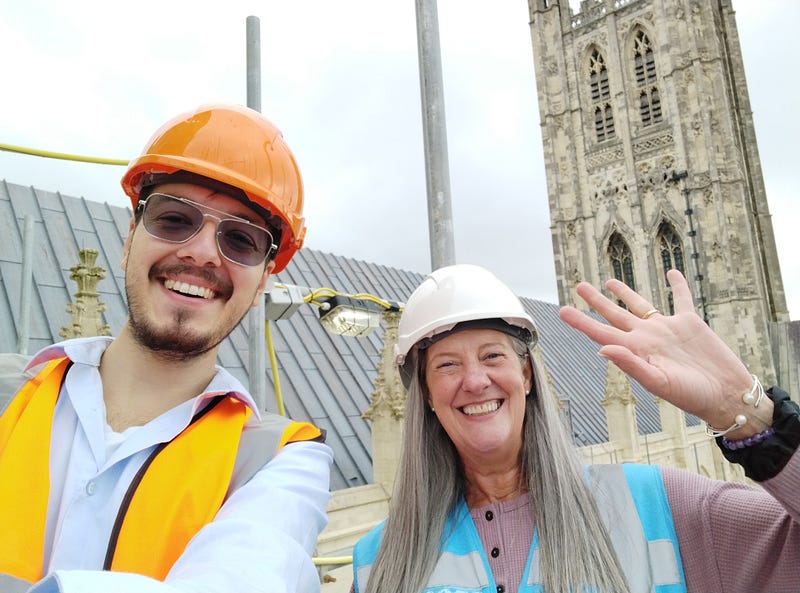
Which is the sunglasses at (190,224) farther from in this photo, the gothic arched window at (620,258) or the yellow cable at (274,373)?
the gothic arched window at (620,258)

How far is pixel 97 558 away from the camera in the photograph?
1450 mm

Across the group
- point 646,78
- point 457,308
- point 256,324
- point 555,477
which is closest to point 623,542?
point 555,477

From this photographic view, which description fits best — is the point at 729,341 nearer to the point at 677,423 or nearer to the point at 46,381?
the point at 677,423

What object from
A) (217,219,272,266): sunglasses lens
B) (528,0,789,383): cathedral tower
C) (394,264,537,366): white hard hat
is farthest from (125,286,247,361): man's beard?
(528,0,789,383): cathedral tower

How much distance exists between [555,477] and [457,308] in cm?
69

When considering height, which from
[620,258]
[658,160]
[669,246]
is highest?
[658,160]

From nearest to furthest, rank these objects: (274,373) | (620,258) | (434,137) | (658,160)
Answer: (434,137) → (274,373) → (658,160) → (620,258)

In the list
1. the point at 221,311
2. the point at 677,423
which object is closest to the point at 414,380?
the point at 221,311

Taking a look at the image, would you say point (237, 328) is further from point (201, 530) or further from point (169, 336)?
point (201, 530)

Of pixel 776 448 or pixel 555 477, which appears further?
pixel 555 477

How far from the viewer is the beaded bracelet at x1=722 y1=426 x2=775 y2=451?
5.23ft

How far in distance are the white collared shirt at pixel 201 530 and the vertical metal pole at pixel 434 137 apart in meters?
1.42

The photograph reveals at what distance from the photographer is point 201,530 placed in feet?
4.36

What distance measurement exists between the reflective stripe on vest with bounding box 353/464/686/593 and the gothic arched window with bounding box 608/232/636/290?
3673 cm
